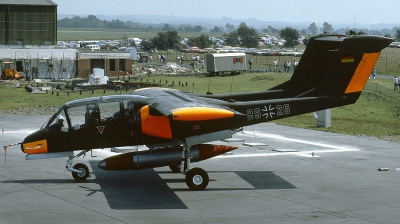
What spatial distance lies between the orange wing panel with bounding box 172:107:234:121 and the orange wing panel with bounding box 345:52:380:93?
630cm

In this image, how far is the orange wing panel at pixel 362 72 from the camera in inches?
882

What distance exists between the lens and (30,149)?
20188 mm

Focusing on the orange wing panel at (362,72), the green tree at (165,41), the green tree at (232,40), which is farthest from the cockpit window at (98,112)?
the green tree at (232,40)

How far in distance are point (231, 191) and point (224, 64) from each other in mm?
58728

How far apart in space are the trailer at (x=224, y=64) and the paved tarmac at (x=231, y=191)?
161ft

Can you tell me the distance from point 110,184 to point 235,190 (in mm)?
4006

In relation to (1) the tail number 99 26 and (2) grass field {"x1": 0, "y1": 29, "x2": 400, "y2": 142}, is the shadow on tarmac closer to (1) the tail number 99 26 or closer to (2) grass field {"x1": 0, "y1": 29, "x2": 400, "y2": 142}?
(1) the tail number 99 26

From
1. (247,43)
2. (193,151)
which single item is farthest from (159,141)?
(247,43)

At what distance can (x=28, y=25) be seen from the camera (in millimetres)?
77562

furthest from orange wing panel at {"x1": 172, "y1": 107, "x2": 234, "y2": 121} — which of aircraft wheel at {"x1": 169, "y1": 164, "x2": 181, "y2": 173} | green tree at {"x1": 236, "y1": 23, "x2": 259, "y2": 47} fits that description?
green tree at {"x1": 236, "y1": 23, "x2": 259, "y2": 47}

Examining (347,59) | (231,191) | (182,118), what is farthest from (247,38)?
(182,118)

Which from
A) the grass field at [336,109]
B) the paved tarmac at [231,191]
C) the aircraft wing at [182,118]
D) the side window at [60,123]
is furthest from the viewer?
the grass field at [336,109]

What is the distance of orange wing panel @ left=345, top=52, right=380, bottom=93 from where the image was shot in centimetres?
2239

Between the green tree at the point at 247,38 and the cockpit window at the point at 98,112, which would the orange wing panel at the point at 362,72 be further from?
the green tree at the point at 247,38
